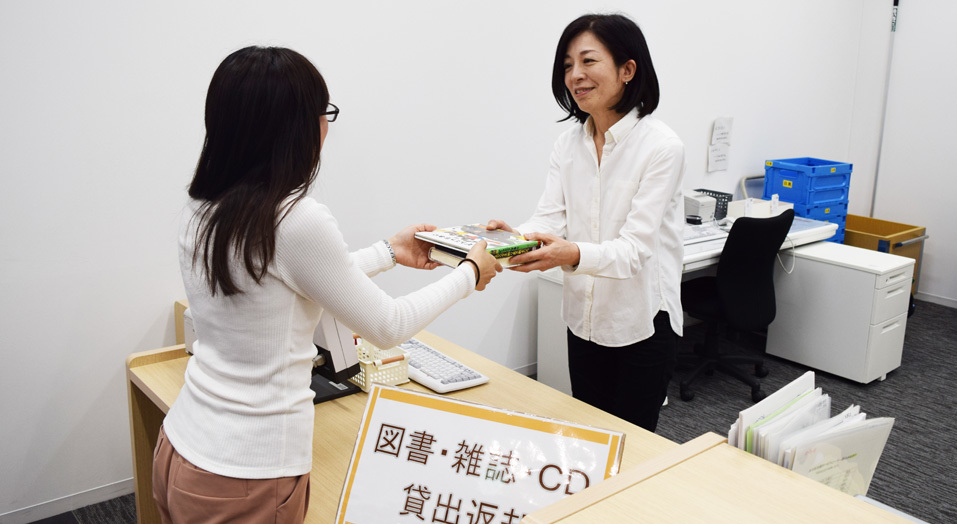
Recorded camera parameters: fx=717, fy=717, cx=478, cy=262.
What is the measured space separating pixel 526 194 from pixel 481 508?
251 centimetres

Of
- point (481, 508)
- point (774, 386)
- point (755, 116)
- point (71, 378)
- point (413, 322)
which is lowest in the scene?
point (774, 386)

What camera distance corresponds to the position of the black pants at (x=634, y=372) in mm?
2014

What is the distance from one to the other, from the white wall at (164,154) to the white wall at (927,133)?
202 cm

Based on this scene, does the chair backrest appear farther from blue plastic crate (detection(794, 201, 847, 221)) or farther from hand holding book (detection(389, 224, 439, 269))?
hand holding book (detection(389, 224, 439, 269))

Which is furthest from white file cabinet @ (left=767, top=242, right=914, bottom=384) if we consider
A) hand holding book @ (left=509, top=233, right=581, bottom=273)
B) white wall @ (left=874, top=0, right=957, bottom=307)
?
hand holding book @ (left=509, top=233, right=581, bottom=273)

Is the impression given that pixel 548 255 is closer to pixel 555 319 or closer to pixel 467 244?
pixel 467 244

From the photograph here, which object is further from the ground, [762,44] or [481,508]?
[762,44]

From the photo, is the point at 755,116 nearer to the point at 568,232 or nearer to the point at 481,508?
the point at 568,232

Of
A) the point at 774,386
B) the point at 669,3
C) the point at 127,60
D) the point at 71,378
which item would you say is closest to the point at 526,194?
the point at 669,3

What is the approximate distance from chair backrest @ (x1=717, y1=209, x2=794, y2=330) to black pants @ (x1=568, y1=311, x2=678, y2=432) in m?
1.45

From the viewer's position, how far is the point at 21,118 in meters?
2.22

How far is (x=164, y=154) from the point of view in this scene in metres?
2.49

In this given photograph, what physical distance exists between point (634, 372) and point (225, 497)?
1.22 meters

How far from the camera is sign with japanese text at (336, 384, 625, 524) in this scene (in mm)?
1209
